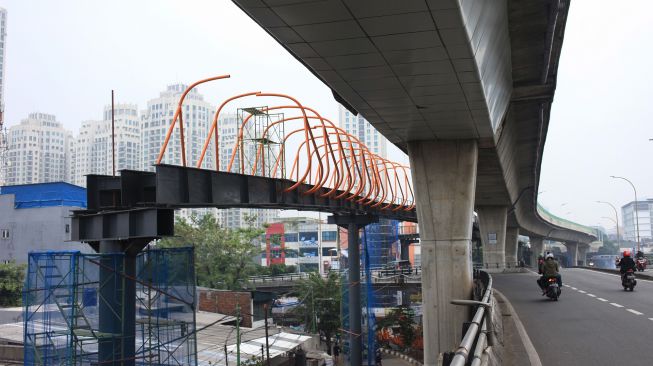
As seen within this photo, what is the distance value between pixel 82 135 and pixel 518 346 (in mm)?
125127

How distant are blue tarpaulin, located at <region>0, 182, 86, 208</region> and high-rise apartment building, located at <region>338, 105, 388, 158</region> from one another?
310 feet

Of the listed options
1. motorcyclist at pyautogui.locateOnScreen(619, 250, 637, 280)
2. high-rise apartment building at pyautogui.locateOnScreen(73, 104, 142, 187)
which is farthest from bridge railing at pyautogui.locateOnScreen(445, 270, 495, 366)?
high-rise apartment building at pyautogui.locateOnScreen(73, 104, 142, 187)

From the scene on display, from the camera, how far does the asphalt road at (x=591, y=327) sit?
9.10 meters

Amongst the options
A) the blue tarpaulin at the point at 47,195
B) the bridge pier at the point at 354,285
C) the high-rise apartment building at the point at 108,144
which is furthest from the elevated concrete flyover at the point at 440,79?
the high-rise apartment building at the point at 108,144

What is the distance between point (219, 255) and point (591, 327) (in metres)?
51.3

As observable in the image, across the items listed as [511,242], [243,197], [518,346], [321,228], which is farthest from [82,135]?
[518,346]

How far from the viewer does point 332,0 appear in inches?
252

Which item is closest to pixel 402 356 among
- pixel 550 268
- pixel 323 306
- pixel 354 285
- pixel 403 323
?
pixel 403 323

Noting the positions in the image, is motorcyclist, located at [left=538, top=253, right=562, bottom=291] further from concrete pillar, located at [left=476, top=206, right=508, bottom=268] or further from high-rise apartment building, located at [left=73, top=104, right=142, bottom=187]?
high-rise apartment building, located at [left=73, top=104, right=142, bottom=187]

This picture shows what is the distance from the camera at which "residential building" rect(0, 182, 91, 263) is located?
50.8 metres

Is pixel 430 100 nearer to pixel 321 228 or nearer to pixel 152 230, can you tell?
pixel 152 230

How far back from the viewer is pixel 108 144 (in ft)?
335

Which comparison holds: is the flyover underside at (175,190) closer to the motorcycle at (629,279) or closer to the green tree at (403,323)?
the motorcycle at (629,279)

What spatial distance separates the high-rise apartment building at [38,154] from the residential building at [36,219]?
81.0 m
